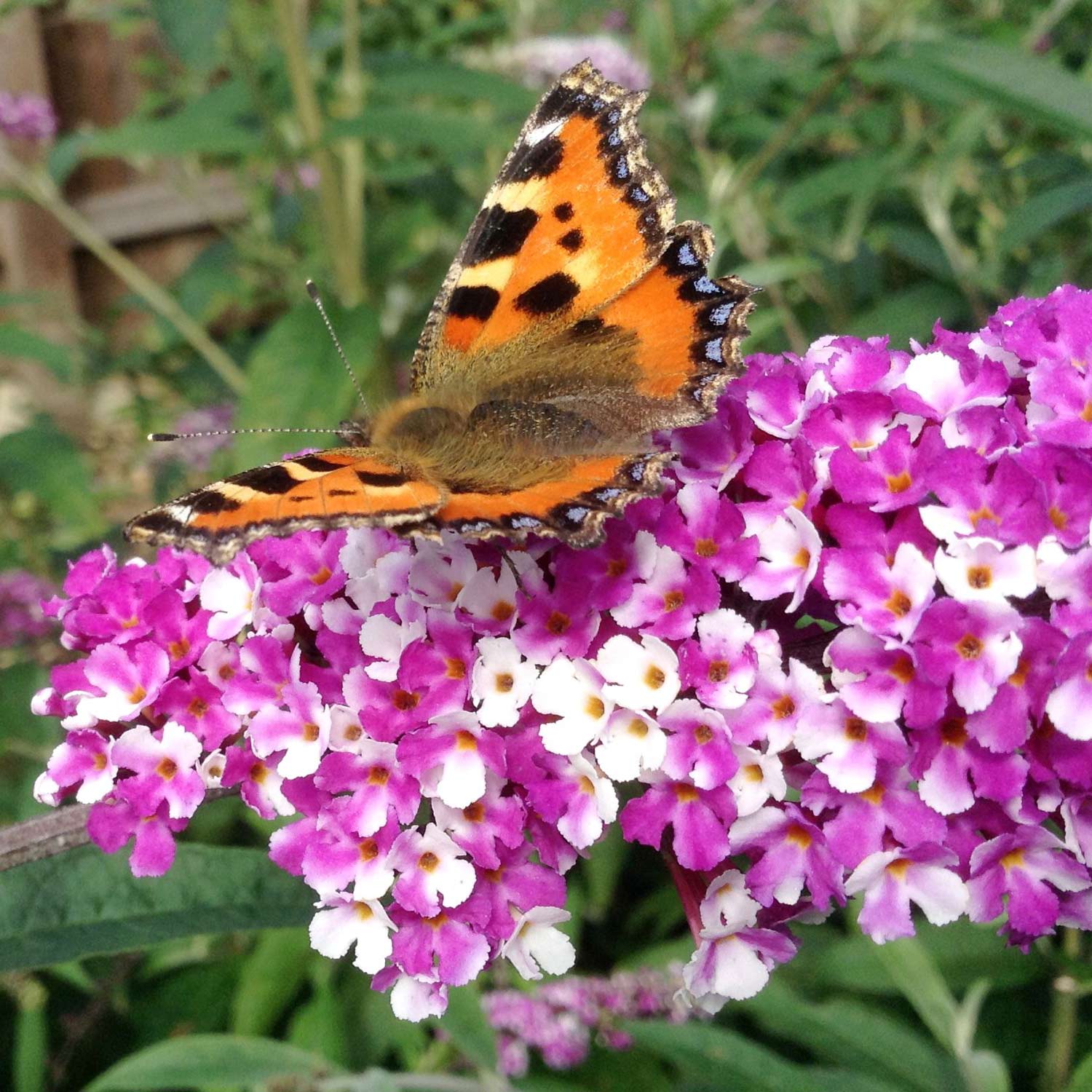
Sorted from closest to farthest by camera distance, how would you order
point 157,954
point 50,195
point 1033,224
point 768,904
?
point 768,904 → point 1033,224 → point 157,954 → point 50,195

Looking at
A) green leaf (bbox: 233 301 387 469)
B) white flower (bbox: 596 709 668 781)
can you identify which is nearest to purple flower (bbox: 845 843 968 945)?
white flower (bbox: 596 709 668 781)

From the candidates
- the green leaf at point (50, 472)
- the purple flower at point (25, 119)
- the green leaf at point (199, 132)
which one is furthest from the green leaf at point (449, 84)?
the purple flower at point (25, 119)

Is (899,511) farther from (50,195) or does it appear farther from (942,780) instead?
(50,195)

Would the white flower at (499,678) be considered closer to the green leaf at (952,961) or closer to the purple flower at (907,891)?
the purple flower at (907,891)

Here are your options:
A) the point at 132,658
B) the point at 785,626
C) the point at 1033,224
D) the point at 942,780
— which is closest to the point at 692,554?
the point at 785,626

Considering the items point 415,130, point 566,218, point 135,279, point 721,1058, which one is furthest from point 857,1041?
point 135,279

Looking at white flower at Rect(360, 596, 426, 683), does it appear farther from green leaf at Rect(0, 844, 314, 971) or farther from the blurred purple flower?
the blurred purple flower

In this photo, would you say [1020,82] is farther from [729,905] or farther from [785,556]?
[729,905]
